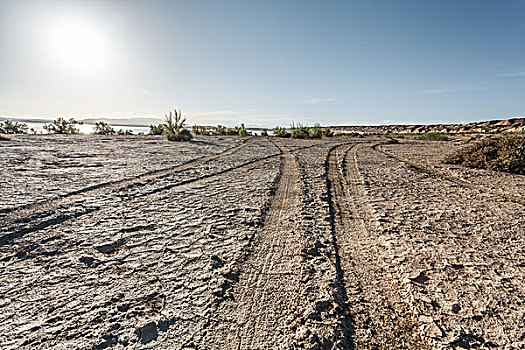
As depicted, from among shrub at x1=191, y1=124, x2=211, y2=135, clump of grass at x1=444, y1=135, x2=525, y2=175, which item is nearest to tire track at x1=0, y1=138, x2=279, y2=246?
clump of grass at x1=444, y1=135, x2=525, y2=175

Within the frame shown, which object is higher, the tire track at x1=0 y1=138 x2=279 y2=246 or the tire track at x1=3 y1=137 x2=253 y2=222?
the tire track at x1=3 y1=137 x2=253 y2=222

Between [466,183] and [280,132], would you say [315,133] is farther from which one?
[466,183]

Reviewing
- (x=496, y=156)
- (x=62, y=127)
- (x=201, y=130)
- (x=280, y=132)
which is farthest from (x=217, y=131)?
(x=496, y=156)

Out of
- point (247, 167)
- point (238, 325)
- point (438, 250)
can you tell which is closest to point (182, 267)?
point (238, 325)

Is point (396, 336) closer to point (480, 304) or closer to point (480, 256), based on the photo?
point (480, 304)

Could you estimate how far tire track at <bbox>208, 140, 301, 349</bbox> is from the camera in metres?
1.34

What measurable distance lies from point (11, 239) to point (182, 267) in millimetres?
1586

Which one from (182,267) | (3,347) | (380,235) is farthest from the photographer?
(380,235)

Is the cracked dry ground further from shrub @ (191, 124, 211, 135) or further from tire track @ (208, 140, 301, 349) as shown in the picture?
shrub @ (191, 124, 211, 135)

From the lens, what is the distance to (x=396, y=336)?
138cm

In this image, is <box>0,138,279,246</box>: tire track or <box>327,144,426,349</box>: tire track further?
<box>0,138,279,246</box>: tire track

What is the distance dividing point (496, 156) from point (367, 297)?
6968 mm

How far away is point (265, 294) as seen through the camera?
1.67 meters

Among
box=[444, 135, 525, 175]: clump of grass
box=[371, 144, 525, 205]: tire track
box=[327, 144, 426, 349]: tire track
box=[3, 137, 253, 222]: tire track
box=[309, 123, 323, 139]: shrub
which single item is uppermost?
box=[309, 123, 323, 139]: shrub
